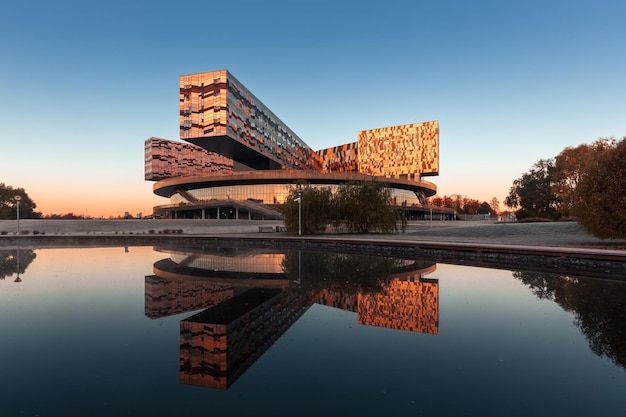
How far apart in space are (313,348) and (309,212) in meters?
30.8

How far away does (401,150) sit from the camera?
121m

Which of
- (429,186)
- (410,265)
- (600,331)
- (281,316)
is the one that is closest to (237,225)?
(410,265)

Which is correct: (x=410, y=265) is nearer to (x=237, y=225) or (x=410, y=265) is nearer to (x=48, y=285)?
(x=48, y=285)

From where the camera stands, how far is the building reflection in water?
6.08m

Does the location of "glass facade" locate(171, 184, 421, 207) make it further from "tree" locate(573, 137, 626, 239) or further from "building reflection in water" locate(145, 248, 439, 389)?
"building reflection in water" locate(145, 248, 439, 389)

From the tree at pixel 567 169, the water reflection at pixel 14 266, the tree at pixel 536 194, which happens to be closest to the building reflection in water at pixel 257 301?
the water reflection at pixel 14 266

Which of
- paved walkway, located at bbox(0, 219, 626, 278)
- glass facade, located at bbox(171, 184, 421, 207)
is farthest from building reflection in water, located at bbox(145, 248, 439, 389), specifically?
glass facade, located at bbox(171, 184, 421, 207)

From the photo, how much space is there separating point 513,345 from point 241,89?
3312 inches

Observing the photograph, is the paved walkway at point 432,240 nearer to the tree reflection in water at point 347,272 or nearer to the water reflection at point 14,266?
the tree reflection in water at point 347,272

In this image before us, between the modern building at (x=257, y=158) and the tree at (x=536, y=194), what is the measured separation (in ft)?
78.8

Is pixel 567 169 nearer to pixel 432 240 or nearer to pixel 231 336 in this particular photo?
pixel 432 240

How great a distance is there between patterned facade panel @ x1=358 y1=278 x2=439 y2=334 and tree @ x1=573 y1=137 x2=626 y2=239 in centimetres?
1732

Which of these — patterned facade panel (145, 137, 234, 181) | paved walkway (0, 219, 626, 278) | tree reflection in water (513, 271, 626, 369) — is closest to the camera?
tree reflection in water (513, 271, 626, 369)

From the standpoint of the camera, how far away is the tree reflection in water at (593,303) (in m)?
6.53
